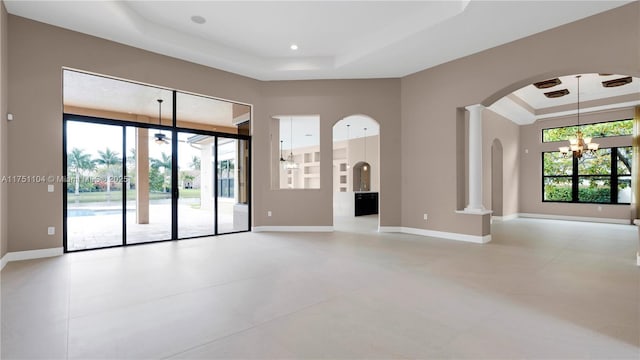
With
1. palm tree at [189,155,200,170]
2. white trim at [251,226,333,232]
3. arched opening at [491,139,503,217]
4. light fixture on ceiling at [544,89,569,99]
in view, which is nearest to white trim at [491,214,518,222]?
→ arched opening at [491,139,503,217]

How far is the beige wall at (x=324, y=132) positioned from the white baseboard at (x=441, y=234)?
14 cm

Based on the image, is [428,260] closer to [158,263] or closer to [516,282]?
[516,282]

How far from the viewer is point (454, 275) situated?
3.88m

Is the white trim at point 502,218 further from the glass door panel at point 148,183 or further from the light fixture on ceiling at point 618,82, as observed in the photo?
the glass door panel at point 148,183

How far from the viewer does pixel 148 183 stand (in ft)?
21.0

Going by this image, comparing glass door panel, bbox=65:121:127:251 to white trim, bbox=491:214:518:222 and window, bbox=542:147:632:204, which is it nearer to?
white trim, bbox=491:214:518:222

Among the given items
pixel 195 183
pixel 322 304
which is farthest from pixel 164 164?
pixel 322 304

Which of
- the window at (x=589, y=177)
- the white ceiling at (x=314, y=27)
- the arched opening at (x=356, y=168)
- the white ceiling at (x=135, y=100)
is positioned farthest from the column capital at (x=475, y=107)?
the window at (x=589, y=177)

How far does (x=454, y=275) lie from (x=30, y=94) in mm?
6680

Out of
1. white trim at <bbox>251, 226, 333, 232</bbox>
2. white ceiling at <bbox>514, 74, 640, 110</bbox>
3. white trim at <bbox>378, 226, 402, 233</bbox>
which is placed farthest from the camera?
white ceiling at <bbox>514, 74, 640, 110</bbox>

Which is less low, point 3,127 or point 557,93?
point 557,93

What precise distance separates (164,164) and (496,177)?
1005cm

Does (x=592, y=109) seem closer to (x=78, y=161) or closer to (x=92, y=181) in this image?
(x=92, y=181)

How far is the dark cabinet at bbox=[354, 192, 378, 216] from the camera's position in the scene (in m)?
11.4
